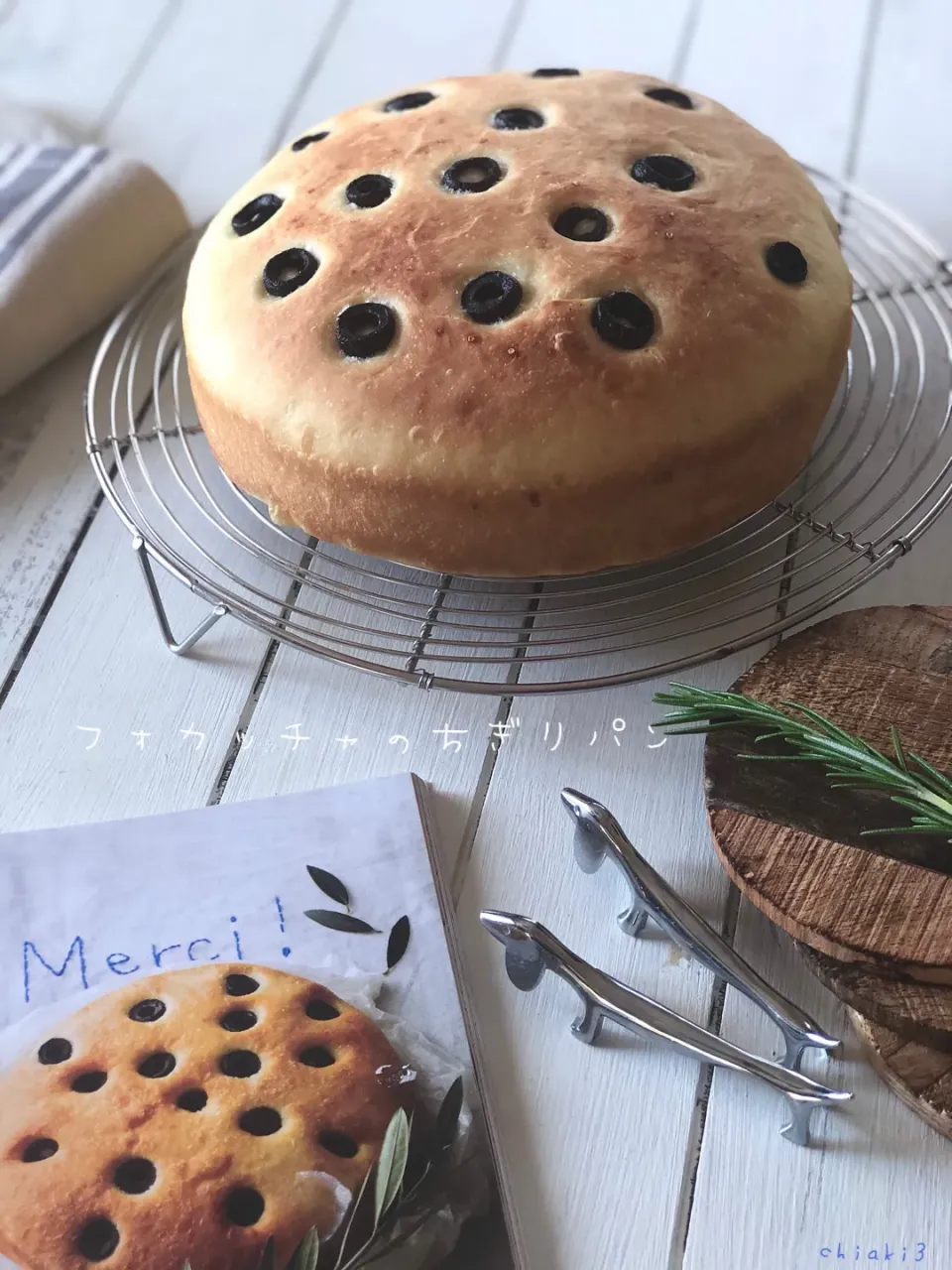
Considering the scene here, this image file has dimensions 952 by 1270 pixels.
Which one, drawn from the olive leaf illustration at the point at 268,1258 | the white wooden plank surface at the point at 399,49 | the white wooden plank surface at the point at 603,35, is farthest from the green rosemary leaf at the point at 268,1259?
the white wooden plank surface at the point at 603,35

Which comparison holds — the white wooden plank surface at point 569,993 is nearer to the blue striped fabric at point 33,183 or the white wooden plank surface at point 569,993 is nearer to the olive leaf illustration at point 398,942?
the olive leaf illustration at point 398,942

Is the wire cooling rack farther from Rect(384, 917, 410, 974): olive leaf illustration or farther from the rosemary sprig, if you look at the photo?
Rect(384, 917, 410, 974): olive leaf illustration

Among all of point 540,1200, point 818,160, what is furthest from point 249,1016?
point 818,160

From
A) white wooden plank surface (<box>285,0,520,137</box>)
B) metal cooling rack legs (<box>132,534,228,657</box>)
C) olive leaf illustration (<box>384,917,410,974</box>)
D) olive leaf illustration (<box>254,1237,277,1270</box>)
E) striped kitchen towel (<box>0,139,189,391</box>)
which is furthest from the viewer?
white wooden plank surface (<box>285,0,520,137</box>)

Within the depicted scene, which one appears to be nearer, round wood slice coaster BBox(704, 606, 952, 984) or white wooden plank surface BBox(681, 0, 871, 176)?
round wood slice coaster BBox(704, 606, 952, 984)

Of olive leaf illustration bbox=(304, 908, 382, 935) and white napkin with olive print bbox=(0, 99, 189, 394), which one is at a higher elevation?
white napkin with olive print bbox=(0, 99, 189, 394)

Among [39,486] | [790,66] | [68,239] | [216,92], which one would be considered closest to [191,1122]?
[39,486]

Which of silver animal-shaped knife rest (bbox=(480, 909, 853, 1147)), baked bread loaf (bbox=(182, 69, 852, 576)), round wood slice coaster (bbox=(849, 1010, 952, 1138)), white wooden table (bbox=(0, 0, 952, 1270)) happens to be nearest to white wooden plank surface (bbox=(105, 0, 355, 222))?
white wooden table (bbox=(0, 0, 952, 1270))

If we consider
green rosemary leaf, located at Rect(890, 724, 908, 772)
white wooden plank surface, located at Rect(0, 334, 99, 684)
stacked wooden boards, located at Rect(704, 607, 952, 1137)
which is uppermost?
green rosemary leaf, located at Rect(890, 724, 908, 772)
